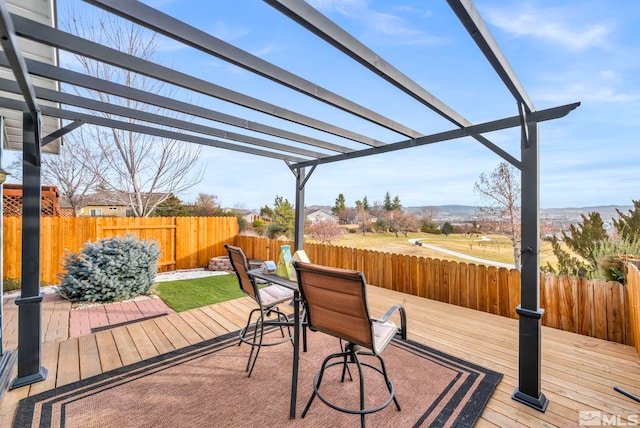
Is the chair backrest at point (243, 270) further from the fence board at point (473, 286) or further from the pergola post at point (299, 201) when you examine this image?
the fence board at point (473, 286)

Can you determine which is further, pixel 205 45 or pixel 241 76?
pixel 241 76

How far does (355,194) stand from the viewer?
10.2m

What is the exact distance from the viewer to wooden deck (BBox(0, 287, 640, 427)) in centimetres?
200

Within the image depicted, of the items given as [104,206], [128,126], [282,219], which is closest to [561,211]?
[128,126]

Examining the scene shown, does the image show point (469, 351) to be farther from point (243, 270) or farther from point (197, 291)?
point (197, 291)

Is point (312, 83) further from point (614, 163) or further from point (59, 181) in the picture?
point (59, 181)

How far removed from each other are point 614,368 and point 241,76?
4401 millimetres

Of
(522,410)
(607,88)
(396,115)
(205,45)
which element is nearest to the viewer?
(205,45)

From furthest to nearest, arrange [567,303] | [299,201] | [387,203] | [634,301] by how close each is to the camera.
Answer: [387,203], [299,201], [567,303], [634,301]

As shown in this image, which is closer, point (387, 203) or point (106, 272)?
point (106, 272)

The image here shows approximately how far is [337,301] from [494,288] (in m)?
3.36

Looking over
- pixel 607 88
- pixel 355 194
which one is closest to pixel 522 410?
pixel 607 88

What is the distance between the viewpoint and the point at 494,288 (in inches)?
157

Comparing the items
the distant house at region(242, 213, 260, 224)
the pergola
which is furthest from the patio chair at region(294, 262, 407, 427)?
the distant house at region(242, 213, 260, 224)
